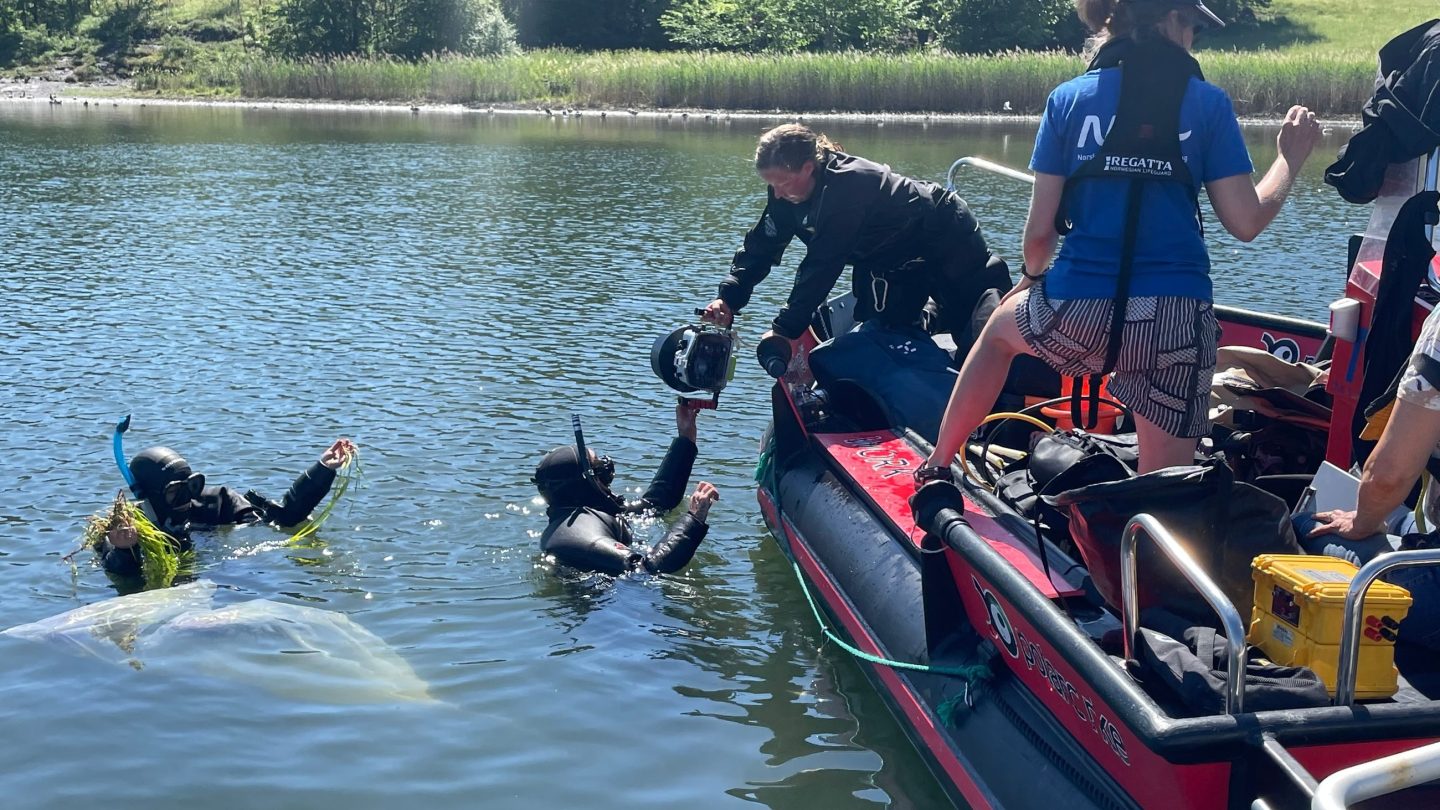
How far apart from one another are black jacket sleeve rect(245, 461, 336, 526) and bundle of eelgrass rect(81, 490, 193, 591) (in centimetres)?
56

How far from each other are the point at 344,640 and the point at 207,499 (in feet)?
4.58

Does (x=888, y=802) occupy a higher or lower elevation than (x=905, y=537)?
lower

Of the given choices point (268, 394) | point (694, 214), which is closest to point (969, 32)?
point (694, 214)

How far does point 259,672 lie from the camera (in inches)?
222

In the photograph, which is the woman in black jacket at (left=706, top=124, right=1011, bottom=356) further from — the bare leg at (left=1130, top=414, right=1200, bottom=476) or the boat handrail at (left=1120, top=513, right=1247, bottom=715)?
the boat handrail at (left=1120, top=513, right=1247, bottom=715)

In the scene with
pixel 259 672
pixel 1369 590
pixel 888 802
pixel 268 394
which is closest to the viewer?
pixel 1369 590

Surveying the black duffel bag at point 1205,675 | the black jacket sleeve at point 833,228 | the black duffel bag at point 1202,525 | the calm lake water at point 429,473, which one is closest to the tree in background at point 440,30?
the calm lake water at point 429,473

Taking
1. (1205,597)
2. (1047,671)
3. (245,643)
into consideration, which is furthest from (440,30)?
(1205,597)

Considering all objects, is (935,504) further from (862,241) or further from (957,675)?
(862,241)

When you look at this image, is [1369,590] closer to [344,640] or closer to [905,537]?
[905,537]

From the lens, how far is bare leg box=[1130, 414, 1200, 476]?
14.1ft

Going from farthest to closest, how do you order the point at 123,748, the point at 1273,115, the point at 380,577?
the point at 1273,115, the point at 380,577, the point at 123,748

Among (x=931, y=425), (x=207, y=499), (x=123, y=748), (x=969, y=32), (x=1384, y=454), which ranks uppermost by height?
(x=969, y=32)

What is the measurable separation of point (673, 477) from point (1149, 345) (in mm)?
3164
